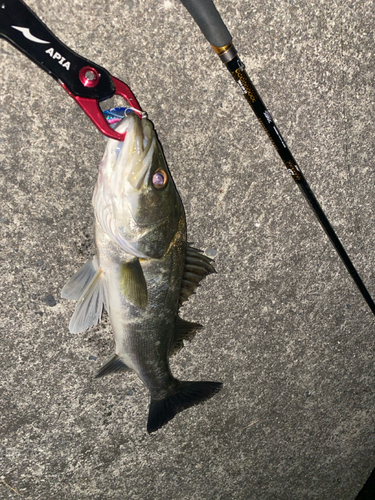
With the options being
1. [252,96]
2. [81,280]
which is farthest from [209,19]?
[81,280]

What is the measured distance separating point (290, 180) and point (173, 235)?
1046 millimetres

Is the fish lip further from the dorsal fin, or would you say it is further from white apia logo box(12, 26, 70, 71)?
the dorsal fin

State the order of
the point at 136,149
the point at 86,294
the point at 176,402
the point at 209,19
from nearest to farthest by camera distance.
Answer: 1. the point at 136,149
2. the point at 209,19
3. the point at 86,294
4. the point at 176,402

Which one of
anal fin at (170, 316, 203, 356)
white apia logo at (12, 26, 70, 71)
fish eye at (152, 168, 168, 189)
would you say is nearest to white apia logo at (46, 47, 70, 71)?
white apia logo at (12, 26, 70, 71)

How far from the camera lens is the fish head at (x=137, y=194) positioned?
1.42 meters

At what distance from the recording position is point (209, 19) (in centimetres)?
159

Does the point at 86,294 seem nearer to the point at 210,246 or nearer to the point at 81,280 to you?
the point at 81,280

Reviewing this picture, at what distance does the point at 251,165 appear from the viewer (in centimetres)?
217

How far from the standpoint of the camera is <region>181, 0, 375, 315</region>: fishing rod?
159cm

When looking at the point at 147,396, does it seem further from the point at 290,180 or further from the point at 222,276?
the point at 290,180

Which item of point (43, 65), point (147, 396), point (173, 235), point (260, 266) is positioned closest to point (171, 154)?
point (173, 235)

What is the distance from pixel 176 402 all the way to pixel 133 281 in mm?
955

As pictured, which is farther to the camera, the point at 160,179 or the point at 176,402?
the point at 176,402

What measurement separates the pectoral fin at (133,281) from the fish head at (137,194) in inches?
2.8
